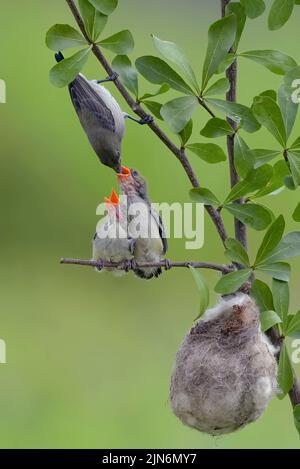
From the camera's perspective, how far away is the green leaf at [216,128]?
1212 mm

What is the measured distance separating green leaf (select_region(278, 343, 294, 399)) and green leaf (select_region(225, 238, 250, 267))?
154 mm

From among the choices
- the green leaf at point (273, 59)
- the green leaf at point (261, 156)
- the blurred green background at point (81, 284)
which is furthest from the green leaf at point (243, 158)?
the blurred green background at point (81, 284)

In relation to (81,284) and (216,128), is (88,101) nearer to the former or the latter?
(216,128)

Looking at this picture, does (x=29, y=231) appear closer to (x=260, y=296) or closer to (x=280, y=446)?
→ (x=280, y=446)

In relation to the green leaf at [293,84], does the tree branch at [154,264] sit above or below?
below

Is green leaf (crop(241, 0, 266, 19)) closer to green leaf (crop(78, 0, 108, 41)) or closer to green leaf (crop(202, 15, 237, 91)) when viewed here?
green leaf (crop(202, 15, 237, 91))

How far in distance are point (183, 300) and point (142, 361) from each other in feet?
1.27

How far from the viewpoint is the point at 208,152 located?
126 centimetres

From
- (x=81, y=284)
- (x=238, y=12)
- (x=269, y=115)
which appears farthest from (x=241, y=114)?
(x=81, y=284)

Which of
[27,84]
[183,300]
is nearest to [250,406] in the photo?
[183,300]

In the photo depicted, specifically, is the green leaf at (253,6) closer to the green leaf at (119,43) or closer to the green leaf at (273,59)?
the green leaf at (273,59)

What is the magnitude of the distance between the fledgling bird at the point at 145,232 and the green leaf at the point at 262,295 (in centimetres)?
17

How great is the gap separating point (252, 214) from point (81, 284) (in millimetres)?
2607

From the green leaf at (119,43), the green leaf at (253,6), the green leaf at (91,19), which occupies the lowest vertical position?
the green leaf at (119,43)
